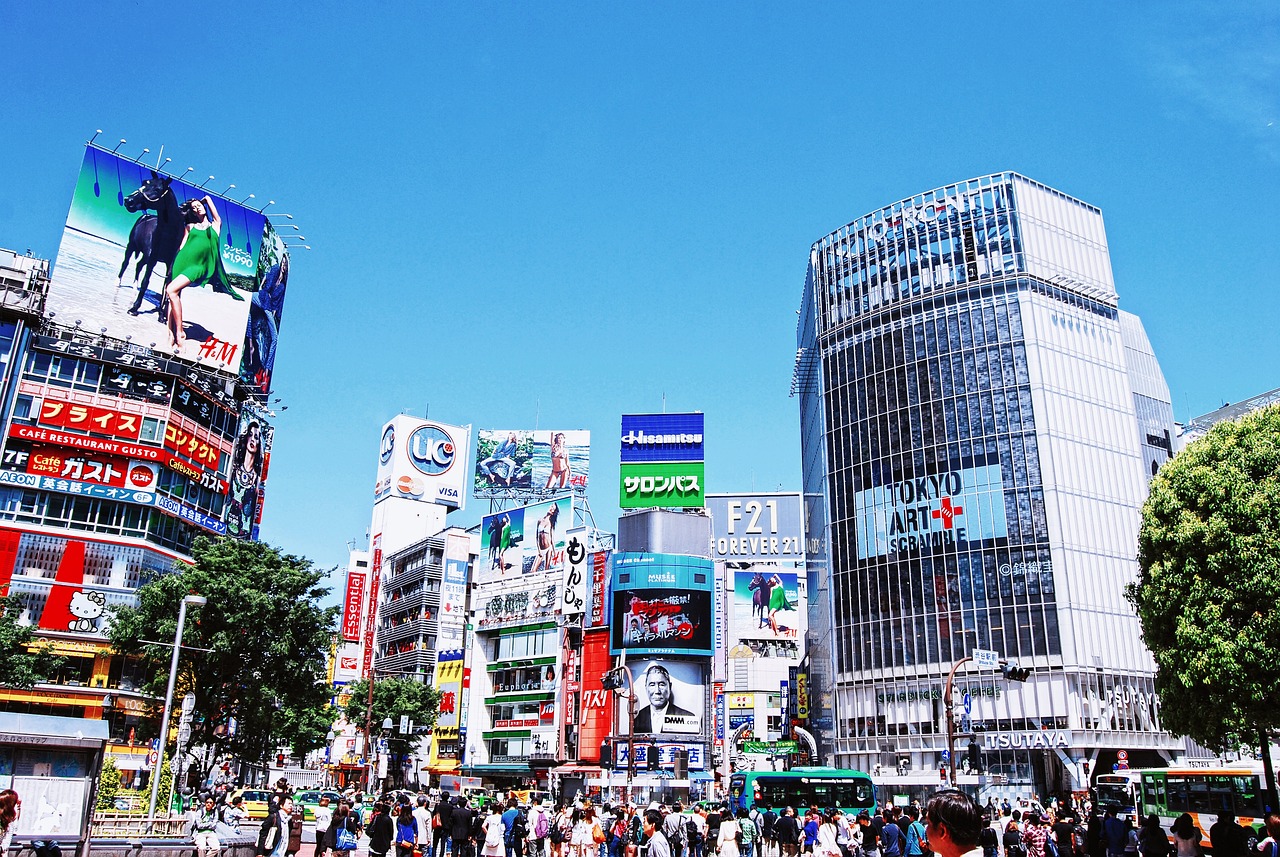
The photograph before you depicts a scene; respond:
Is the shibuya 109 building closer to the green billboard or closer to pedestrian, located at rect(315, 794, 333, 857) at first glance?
the green billboard

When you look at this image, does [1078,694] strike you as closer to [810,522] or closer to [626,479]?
[810,522]

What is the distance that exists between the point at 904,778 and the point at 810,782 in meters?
25.3

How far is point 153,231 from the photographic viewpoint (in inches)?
2266

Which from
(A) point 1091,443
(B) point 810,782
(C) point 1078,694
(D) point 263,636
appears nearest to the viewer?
(B) point 810,782

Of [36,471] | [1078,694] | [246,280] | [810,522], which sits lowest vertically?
[1078,694]

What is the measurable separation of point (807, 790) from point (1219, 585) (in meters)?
16.1

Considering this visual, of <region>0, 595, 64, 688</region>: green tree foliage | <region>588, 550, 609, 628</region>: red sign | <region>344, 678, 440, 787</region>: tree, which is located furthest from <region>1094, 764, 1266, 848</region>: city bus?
<region>344, 678, 440, 787</region>: tree

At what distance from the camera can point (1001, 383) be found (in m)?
68.1

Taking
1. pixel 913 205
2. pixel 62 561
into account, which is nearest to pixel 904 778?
pixel 913 205

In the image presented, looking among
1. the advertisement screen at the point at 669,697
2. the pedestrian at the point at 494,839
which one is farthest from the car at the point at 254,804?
the advertisement screen at the point at 669,697

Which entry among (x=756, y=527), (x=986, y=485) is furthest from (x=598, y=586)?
(x=986, y=485)

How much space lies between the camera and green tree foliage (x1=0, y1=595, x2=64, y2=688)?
42094 mm

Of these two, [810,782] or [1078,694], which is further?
[1078,694]

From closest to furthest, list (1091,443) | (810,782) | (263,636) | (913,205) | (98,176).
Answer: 1. (810,782)
2. (263,636)
3. (98,176)
4. (1091,443)
5. (913,205)
